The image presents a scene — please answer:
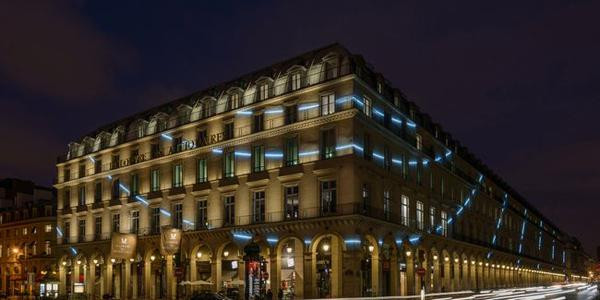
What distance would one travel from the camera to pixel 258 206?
2202 inches

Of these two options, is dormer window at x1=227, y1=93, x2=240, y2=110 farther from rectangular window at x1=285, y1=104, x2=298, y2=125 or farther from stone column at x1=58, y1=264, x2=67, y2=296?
stone column at x1=58, y1=264, x2=67, y2=296

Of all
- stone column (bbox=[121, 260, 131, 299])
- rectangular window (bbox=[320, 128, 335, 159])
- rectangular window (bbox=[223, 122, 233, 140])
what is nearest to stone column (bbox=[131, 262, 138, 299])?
stone column (bbox=[121, 260, 131, 299])

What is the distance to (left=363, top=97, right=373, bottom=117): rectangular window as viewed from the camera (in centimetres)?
5266

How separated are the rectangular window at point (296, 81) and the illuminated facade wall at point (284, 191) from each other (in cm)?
13

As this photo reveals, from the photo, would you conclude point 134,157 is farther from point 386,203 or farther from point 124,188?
point 386,203

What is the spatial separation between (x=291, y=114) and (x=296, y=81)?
9.02 ft

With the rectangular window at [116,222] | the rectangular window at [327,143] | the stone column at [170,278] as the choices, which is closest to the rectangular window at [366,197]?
the rectangular window at [327,143]

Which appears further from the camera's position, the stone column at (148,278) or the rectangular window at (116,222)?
the rectangular window at (116,222)

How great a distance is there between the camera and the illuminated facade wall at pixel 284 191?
50562 mm

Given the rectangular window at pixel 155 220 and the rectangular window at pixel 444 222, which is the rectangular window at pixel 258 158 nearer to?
the rectangular window at pixel 155 220

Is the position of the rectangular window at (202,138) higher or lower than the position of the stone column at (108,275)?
higher

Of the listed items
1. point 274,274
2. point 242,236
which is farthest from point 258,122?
point 274,274

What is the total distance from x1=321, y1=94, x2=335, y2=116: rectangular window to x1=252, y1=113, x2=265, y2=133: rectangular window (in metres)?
6.68

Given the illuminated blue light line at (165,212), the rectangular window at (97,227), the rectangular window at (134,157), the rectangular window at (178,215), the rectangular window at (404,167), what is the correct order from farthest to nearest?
the rectangular window at (97,227)
the rectangular window at (134,157)
the illuminated blue light line at (165,212)
the rectangular window at (178,215)
the rectangular window at (404,167)
